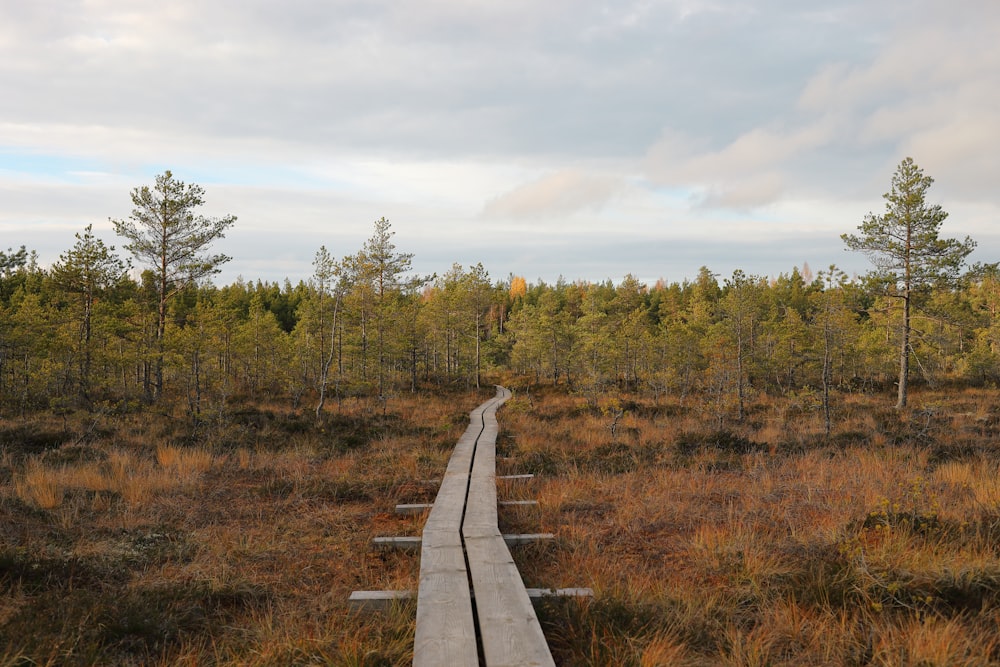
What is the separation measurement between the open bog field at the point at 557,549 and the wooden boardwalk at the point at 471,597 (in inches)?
9.9

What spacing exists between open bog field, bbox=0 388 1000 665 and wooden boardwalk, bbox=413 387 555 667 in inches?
9.9

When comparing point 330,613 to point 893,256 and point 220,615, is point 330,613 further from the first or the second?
point 893,256

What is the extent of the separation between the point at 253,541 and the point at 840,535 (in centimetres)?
697

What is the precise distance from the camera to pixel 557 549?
623 centimetres

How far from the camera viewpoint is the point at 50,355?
1983 centimetres

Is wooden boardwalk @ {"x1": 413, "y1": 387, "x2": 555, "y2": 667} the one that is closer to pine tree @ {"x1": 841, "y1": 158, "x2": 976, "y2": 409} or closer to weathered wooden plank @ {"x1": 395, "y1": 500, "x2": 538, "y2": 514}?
weathered wooden plank @ {"x1": 395, "y1": 500, "x2": 538, "y2": 514}

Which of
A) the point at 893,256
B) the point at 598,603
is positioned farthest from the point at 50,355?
the point at 893,256

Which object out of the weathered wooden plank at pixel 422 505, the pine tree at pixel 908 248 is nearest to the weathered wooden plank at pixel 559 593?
the weathered wooden plank at pixel 422 505

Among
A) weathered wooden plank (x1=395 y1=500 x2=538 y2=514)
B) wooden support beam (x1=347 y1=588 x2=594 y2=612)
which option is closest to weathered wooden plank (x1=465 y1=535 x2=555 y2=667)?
wooden support beam (x1=347 y1=588 x2=594 y2=612)

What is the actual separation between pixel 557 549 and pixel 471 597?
196 cm

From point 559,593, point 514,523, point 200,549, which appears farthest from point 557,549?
point 200,549

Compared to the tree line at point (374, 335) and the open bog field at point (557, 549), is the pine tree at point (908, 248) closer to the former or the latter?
the tree line at point (374, 335)

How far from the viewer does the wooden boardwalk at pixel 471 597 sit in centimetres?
357

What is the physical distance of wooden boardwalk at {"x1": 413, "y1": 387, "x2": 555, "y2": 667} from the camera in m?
3.57
